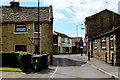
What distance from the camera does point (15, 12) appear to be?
25188mm

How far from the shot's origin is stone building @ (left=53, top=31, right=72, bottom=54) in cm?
4781

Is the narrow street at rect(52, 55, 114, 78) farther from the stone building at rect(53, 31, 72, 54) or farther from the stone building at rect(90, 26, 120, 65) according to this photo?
the stone building at rect(53, 31, 72, 54)

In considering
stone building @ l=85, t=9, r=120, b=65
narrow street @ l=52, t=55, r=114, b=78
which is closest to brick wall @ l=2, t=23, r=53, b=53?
narrow street @ l=52, t=55, r=114, b=78

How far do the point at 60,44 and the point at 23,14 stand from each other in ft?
86.7

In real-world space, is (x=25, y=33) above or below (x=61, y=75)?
above

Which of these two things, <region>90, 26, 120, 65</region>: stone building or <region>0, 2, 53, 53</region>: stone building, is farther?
<region>0, 2, 53, 53</region>: stone building

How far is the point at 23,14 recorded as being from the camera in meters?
24.7

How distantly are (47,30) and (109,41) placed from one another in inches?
322

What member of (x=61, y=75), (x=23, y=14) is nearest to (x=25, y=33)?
(x=23, y=14)

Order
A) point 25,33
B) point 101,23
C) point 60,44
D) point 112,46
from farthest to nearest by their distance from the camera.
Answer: point 60,44
point 101,23
point 25,33
point 112,46

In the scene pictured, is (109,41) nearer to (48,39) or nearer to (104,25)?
(48,39)

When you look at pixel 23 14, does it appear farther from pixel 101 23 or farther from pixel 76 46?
pixel 76 46

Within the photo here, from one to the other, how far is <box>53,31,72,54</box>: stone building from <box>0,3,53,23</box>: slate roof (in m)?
22.4

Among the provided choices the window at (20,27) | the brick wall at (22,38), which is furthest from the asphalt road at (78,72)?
the window at (20,27)
